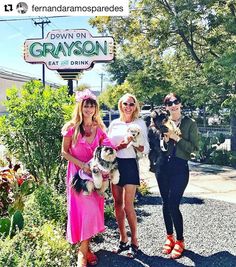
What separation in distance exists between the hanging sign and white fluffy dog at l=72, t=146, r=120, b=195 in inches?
183

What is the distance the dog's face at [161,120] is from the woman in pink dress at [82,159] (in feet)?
2.04

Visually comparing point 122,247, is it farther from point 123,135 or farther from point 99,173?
point 123,135

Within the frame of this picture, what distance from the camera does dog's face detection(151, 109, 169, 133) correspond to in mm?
3987

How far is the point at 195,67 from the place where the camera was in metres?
13.3

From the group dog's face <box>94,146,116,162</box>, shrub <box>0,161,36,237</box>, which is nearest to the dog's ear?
dog's face <box>94,146,116,162</box>

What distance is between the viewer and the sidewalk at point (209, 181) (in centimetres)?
734

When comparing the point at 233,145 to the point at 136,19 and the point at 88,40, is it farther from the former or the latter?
the point at 88,40

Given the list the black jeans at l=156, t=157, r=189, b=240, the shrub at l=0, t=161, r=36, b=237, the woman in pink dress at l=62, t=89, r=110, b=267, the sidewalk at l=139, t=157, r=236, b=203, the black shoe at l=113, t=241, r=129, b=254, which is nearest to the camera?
the woman in pink dress at l=62, t=89, r=110, b=267

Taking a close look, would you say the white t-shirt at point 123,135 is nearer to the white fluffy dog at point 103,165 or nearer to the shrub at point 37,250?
the white fluffy dog at point 103,165

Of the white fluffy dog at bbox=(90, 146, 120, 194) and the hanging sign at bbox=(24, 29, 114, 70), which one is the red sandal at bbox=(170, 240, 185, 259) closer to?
the white fluffy dog at bbox=(90, 146, 120, 194)

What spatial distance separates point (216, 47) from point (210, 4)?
1.37 metres

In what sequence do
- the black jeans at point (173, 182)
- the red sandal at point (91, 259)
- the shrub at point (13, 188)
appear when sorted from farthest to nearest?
the shrub at point (13, 188) → the black jeans at point (173, 182) → the red sandal at point (91, 259)

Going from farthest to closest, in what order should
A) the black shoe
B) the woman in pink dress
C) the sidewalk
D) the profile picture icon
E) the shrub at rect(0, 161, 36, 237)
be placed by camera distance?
the profile picture icon → the sidewalk → the shrub at rect(0, 161, 36, 237) → the black shoe → the woman in pink dress

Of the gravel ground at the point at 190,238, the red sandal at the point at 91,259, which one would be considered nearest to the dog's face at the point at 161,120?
the gravel ground at the point at 190,238
